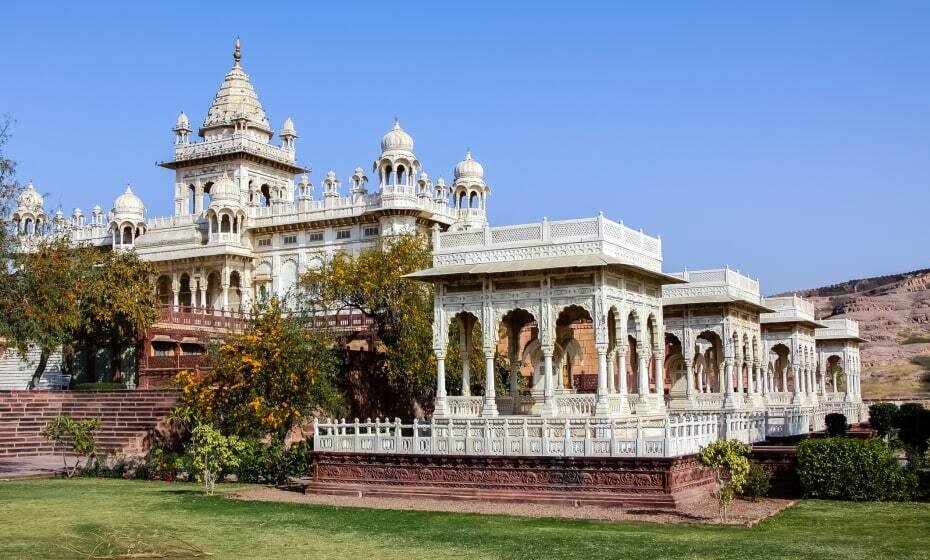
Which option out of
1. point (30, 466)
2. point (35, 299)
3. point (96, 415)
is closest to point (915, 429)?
point (35, 299)

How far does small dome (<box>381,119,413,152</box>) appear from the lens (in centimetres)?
4800

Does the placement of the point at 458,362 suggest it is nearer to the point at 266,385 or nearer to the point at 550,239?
the point at 266,385

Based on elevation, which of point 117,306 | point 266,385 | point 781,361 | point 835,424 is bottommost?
point 835,424

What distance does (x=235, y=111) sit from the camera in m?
60.1

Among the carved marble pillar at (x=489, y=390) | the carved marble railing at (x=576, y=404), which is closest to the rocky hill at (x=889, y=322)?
the carved marble railing at (x=576, y=404)

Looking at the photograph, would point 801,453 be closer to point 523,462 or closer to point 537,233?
point 523,462

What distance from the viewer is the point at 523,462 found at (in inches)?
813

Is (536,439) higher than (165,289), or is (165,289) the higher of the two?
(165,289)

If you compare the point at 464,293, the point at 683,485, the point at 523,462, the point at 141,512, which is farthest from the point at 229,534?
the point at 464,293

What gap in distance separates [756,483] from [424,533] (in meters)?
7.43

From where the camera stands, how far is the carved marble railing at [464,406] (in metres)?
25.2

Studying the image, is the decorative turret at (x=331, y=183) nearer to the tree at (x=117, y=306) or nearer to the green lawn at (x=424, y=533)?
the tree at (x=117, y=306)

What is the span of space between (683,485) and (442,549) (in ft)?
21.0

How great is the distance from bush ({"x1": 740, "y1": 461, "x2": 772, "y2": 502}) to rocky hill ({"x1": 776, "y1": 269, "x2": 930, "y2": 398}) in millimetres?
52904
